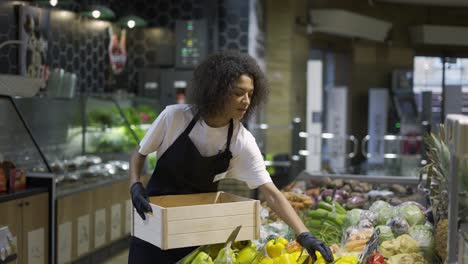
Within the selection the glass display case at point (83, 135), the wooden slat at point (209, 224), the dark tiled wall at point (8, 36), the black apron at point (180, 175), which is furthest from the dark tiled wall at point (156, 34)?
the wooden slat at point (209, 224)

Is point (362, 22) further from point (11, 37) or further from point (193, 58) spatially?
point (11, 37)

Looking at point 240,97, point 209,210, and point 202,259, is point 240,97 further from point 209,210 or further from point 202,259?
point 202,259

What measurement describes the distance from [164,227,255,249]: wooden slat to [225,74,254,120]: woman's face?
1.54ft

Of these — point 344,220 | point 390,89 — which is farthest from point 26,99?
point 390,89

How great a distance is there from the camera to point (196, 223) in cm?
259

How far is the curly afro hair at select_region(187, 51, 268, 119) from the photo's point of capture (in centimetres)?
285

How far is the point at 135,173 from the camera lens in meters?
3.04

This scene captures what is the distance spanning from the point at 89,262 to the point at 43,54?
238 cm

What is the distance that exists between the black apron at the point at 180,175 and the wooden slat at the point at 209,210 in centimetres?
42

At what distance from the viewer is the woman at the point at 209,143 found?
288 centimetres

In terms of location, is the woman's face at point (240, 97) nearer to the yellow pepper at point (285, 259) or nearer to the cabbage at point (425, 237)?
the yellow pepper at point (285, 259)

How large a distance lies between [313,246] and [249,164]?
Result: 54cm

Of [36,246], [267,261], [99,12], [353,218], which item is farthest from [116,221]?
[267,261]

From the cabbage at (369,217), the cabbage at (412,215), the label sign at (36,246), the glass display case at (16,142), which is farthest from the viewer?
the glass display case at (16,142)
